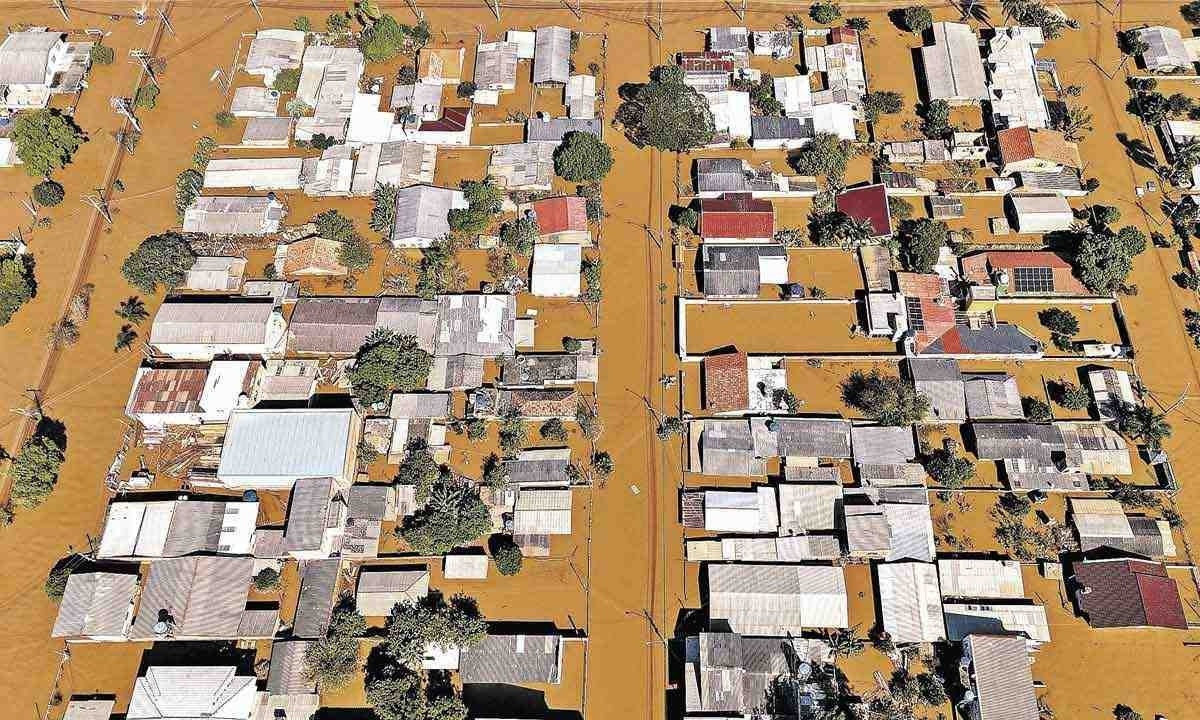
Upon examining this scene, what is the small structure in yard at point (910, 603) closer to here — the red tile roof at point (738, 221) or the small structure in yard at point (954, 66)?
the red tile roof at point (738, 221)

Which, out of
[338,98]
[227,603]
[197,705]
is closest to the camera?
[197,705]

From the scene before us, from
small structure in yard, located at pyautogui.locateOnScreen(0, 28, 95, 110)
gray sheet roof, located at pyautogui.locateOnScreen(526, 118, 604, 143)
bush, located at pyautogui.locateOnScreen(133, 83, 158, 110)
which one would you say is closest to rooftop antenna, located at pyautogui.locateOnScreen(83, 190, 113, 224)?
bush, located at pyautogui.locateOnScreen(133, 83, 158, 110)

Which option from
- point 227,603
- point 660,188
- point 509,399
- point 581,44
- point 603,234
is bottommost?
point 227,603

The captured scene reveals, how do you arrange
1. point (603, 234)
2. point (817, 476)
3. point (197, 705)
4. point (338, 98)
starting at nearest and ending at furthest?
1. point (197, 705)
2. point (817, 476)
3. point (603, 234)
4. point (338, 98)

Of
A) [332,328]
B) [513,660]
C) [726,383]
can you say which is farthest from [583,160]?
[513,660]

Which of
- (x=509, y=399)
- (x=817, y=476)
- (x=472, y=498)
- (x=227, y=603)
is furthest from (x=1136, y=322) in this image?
(x=227, y=603)

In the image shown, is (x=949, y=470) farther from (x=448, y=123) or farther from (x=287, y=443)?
(x=448, y=123)

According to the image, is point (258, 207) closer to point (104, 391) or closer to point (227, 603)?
point (104, 391)
